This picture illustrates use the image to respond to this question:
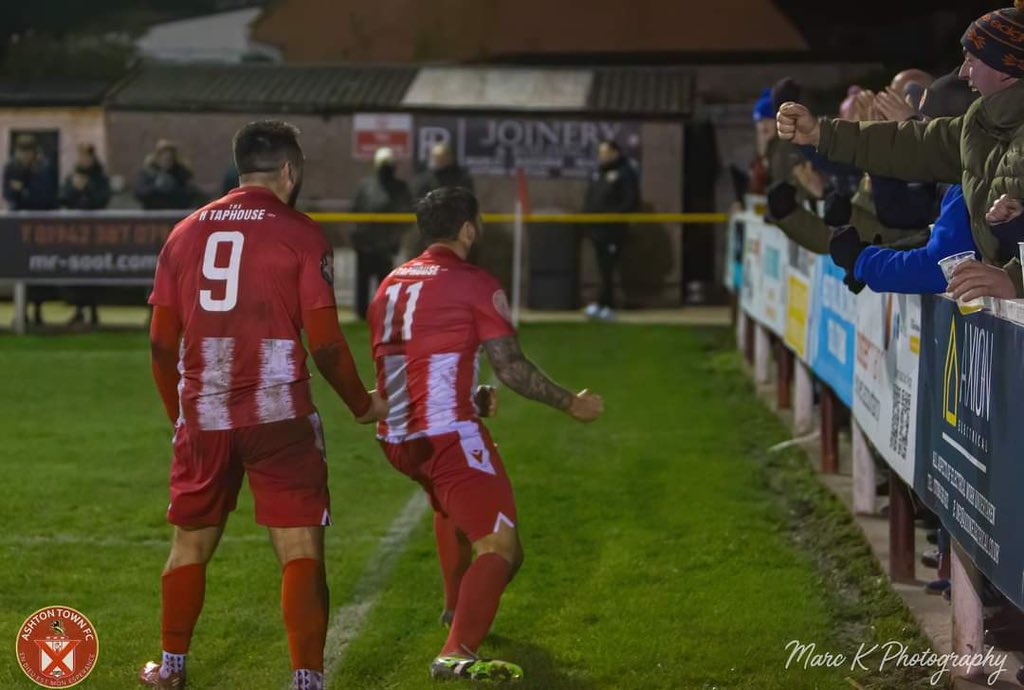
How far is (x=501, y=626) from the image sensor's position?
6.73m

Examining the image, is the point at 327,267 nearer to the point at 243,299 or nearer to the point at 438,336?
the point at 243,299

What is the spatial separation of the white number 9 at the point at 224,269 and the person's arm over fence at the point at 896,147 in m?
2.16

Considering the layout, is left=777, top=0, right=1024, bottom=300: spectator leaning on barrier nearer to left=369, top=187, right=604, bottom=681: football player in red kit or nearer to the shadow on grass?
left=369, top=187, right=604, bottom=681: football player in red kit

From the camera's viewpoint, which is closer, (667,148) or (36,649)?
(36,649)

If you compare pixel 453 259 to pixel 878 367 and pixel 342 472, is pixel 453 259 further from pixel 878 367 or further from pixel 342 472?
pixel 342 472

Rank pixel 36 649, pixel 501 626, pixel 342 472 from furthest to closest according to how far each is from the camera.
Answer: pixel 342 472
pixel 501 626
pixel 36 649

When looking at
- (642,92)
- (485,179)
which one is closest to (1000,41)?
(485,179)

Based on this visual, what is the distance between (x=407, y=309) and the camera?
6160mm

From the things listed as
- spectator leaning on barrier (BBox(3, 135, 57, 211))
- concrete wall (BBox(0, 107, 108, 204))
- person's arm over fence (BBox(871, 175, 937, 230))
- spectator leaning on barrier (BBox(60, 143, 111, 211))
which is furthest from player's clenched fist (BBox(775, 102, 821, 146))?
concrete wall (BBox(0, 107, 108, 204))

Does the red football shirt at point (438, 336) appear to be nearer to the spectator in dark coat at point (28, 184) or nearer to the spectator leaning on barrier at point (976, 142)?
the spectator leaning on barrier at point (976, 142)

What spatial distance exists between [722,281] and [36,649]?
1909cm

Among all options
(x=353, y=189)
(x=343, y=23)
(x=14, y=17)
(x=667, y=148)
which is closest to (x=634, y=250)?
(x=667, y=148)

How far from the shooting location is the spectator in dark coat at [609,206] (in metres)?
21.0
